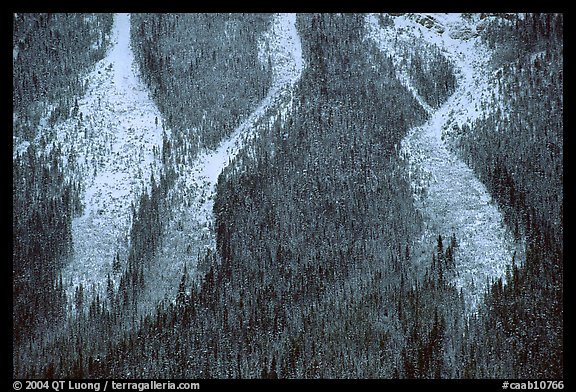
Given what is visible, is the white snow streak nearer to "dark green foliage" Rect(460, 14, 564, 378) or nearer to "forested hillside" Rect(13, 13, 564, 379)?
"forested hillside" Rect(13, 13, 564, 379)

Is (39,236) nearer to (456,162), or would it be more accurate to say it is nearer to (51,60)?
(51,60)

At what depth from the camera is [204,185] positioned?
175ft

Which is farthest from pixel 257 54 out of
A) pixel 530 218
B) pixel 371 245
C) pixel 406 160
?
pixel 530 218

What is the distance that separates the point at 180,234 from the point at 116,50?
27.4 metres

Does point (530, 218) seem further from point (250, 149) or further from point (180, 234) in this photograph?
point (180, 234)

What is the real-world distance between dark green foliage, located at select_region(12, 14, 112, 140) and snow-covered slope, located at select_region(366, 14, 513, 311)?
1365 inches

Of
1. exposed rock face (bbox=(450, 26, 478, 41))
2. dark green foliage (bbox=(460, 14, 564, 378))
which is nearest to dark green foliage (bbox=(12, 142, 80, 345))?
dark green foliage (bbox=(460, 14, 564, 378))

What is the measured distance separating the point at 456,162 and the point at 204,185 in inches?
1040

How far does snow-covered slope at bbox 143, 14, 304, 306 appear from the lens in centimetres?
4950

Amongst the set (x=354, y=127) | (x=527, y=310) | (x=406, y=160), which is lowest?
(x=527, y=310)

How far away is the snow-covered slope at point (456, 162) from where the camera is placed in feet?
158

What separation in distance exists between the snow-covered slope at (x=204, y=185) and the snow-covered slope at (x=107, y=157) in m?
4.10

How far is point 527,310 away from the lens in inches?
1735

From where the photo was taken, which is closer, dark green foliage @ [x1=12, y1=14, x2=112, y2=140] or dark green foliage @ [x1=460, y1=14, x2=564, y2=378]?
Result: dark green foliage @ [x1=460, y1=14, x2=564, y2=378]
